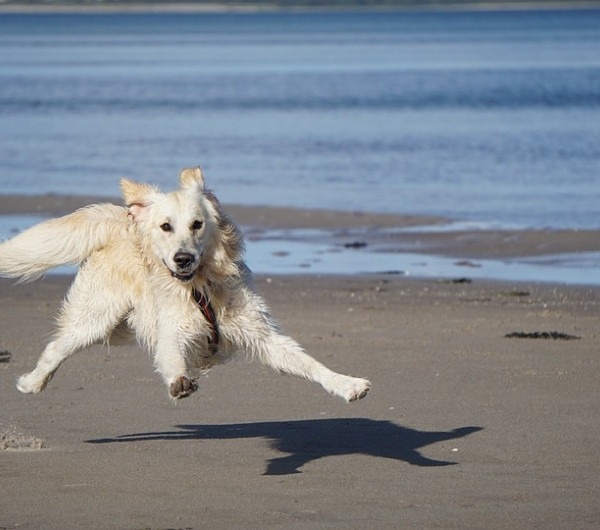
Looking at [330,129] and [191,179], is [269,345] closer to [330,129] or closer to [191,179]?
[191,179]

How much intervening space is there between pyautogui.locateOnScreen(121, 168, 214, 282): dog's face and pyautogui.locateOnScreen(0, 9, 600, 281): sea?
10.4 m

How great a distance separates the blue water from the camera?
20.2 m

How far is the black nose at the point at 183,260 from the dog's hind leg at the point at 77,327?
74cm

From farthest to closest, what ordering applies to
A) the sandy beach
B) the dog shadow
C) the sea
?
1. the sea
2. the dog shadow
3. the sandy beach

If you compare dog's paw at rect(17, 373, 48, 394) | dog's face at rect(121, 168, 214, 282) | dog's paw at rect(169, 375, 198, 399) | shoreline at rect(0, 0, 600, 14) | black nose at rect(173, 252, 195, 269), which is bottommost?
dog's paw at rect(17, 373, 48, 394)

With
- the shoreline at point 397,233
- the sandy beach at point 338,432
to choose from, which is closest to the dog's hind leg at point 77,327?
the sandy beach at point 338,432

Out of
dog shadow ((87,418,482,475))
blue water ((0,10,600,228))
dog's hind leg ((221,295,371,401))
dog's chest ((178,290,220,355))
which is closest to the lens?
dog's hind leg ((221,295,371,401))

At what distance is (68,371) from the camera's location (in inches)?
341

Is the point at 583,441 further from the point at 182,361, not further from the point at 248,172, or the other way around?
the point at 248,172

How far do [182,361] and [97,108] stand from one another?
3329 cm

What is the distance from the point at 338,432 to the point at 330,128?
2514 cm

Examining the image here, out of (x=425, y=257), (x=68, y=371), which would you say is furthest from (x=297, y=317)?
(x=425, y=257)

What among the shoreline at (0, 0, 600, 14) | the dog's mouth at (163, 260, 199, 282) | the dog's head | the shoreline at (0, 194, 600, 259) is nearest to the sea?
the shoreline at (0, 194, 600, 259)

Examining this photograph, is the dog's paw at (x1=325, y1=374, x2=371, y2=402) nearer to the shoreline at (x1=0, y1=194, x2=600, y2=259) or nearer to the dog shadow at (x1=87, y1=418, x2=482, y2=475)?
the dog shadow at (x1=87, y1=418, x2=482, y2=475)
